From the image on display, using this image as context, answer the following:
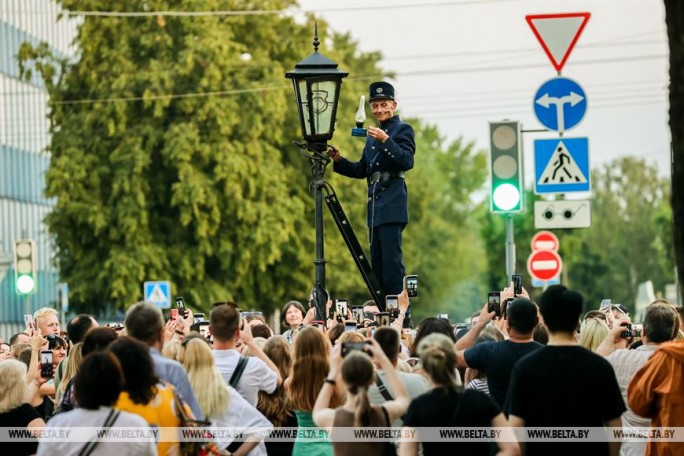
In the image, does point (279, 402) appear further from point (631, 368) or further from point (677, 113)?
point (677, 113)

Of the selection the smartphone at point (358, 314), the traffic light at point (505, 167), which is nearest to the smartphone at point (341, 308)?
the smartphone at point (358, 314)

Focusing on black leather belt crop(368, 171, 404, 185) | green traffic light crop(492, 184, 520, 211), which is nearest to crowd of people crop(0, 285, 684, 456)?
black leather belt crop(368, 171, 404, 185)

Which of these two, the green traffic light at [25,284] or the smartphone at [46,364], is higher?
the green traffic light at [25,284]

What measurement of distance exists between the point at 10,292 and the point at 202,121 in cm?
2592

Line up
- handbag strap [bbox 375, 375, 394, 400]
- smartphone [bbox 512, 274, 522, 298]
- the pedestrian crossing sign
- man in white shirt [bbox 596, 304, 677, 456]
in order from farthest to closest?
the pedestrian crossing sign
smartphone [bbox 512, 274, 522, 298]
man in white shirt [bbox 596, 304, 677, 456]
handbag strap [bbox 375, 375, 394, 400]

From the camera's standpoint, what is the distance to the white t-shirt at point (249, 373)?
1148 centimetres

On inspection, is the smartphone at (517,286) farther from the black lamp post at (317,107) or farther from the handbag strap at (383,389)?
the black lamp post at (317,107)

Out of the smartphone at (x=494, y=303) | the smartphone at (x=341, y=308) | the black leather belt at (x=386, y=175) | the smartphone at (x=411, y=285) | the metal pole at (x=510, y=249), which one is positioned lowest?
the smartphone at (x=341, y=308)

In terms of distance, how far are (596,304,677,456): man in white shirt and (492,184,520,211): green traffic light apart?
648 cm

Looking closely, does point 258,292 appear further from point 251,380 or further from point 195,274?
point 251,380

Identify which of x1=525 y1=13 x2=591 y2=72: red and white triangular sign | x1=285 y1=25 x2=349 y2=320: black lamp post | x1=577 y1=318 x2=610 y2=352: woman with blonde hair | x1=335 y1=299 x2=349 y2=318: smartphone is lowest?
x1=577 y1=318 x2=610 y2=352: woman with blonde hair

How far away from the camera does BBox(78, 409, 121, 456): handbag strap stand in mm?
9216

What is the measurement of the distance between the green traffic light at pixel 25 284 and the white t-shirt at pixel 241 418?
20.3 m

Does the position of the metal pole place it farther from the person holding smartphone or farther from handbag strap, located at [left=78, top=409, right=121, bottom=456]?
handbag strap, located at [left=78, top=409, right=121, bottom=456]
